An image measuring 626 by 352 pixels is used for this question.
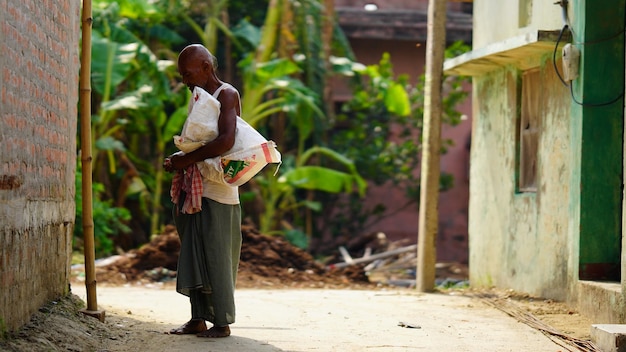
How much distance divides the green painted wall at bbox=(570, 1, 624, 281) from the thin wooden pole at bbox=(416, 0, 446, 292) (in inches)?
96.6

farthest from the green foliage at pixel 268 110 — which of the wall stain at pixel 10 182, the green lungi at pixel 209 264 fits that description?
the wall stain at pixel 10 182

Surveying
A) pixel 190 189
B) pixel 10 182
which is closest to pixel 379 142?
pixel 190 189

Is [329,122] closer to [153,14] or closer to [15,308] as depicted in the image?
[153,14]

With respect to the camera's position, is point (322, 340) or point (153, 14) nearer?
point (322, 340)

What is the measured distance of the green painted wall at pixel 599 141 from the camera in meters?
8.08

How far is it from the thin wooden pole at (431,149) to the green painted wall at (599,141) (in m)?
2.45

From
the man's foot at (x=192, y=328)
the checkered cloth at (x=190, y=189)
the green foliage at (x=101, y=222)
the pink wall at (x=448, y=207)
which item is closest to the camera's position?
the checkered cloth at (x=190, y=189)

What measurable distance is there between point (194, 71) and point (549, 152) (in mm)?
4348

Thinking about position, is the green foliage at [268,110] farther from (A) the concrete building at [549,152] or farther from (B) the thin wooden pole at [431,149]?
(B) the thin wooden pole at [431,149]

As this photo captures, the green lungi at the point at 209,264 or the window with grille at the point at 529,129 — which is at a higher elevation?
the window with grille at the point at 529,129

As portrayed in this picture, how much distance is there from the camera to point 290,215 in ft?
60.1

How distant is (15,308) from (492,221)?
669 centimetres

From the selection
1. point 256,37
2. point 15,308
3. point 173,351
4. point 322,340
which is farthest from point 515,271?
point 256,37

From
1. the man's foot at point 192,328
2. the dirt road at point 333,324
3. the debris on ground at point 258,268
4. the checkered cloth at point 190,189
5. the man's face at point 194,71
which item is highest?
the man's face at point 194,71
